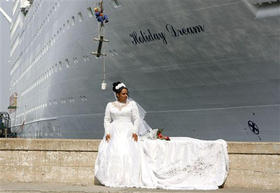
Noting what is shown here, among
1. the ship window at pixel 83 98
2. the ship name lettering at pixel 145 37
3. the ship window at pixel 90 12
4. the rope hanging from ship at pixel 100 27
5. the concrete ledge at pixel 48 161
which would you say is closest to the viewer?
the concrete ledge at pixel 48 161

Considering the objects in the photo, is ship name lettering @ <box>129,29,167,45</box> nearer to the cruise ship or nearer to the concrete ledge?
the cruise ship

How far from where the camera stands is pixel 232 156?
22.6ft

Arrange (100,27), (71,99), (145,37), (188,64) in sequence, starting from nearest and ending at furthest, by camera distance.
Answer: (188,64)
(145,37)
(100,27)
(71,99)

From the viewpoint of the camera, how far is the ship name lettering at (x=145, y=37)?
14.5 meters

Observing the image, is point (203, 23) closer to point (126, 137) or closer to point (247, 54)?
→ point (247, 54)

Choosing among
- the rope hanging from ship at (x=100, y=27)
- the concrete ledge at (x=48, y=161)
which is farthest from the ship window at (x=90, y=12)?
the concrete ledge at (x=48, y=161)

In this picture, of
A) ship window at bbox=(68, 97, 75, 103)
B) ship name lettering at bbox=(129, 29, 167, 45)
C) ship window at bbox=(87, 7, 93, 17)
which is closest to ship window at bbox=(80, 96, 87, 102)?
ship window at bbox=(68, 97, 75, 103)

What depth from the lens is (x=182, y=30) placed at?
13.9 metres

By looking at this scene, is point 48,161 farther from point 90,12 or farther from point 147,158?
point 90,12

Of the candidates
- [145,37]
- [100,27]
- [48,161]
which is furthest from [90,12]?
[48,161]

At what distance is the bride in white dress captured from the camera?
254 inches

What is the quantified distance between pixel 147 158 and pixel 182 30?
25.6 ft

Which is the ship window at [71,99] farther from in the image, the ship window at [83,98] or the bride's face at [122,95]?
the bride's face at [122,95]

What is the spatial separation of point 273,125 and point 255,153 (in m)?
6.46
